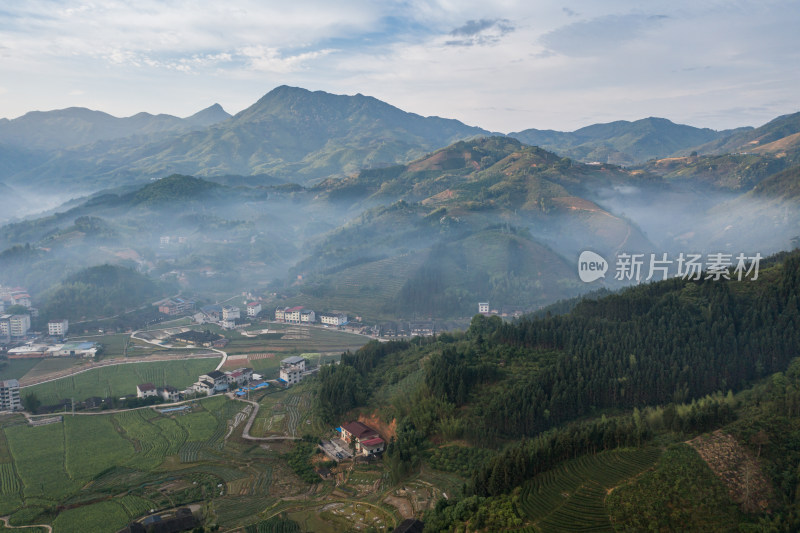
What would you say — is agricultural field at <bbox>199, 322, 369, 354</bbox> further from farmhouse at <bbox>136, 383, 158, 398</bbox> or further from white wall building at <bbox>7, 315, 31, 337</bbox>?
white wall building at <bbox>7, 315, 31, 337</bbox>

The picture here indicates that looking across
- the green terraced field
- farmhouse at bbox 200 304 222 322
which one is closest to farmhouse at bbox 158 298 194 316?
farmhouse at bbox 200 304 222 322

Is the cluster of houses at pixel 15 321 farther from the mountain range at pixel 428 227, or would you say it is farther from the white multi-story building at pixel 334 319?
the white multi-story building at pixel 334 319

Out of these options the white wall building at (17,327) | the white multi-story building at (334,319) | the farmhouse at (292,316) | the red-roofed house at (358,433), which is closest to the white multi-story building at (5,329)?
the white wall building at (17,327)

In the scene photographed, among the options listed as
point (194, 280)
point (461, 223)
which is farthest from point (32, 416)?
point (461, 223)

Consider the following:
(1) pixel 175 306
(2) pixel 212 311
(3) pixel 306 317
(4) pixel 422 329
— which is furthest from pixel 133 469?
(1) pixel 175 306

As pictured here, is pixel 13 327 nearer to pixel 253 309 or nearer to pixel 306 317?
pixel 253 309
